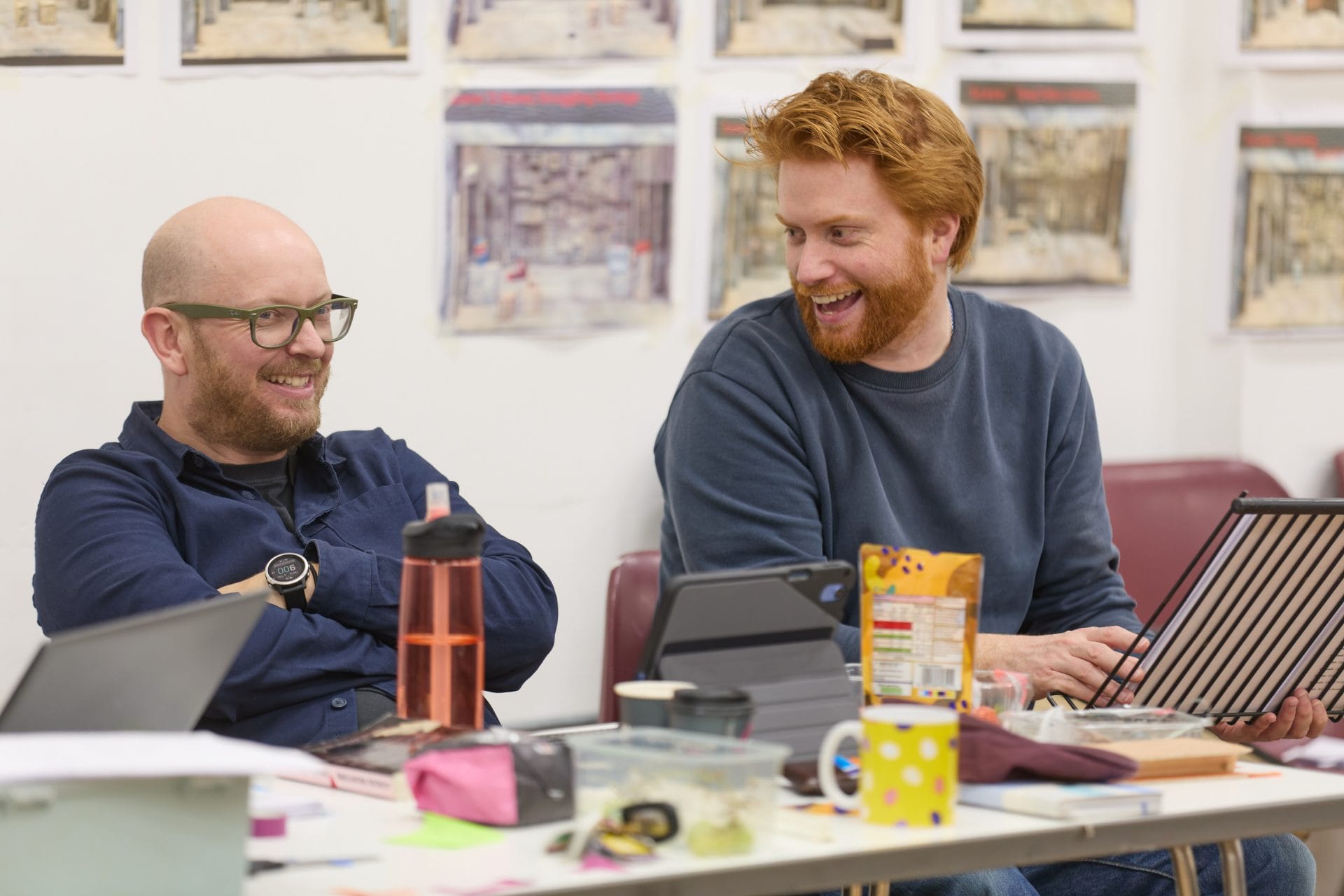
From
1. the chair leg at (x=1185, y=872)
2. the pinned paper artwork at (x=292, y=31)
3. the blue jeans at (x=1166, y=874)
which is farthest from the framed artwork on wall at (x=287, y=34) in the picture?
the chair leg at (x=1185, y=872)

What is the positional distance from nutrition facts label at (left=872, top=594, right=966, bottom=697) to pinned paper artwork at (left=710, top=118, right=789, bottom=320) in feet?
4.61

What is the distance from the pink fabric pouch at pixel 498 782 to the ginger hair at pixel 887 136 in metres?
1.11

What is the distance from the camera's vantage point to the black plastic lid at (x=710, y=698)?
1.26 m

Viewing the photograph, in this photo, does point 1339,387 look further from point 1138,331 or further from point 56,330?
point 56,330

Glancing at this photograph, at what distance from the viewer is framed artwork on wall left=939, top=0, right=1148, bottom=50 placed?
2.94 meters

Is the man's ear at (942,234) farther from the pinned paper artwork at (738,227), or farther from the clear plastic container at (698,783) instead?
the clear plastic container at (698,783)

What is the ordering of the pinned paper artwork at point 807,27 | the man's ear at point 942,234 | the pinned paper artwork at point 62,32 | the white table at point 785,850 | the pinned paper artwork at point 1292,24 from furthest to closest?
1. the pinned paper artwork at point 1292,24
2. the pinned paper artwork at point 807,27
3. the pinned paper artwork at point 62,32
4. the man's ear at point 942,234
5. the white table at point 785,850

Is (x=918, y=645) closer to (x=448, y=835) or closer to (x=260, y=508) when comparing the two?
(x=448, y=835)

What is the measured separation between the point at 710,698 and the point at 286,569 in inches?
31.1

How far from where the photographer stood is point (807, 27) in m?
2.83

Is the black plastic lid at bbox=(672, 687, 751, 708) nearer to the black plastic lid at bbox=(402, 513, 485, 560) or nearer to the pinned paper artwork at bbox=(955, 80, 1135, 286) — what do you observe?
the black plastic lid at bbox=(402, 513, 485, 560)

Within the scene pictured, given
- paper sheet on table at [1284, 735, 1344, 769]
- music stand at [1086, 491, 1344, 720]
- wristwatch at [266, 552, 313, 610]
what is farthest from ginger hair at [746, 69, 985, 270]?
paper sheet on table at [1284, 735, 1344, 769]

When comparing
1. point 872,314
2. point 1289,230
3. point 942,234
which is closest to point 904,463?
point 872,314

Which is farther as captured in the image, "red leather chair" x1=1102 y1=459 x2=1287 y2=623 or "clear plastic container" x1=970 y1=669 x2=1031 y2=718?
"red leather chair" x1=1102 y1=459 x2=1287 y2=623
